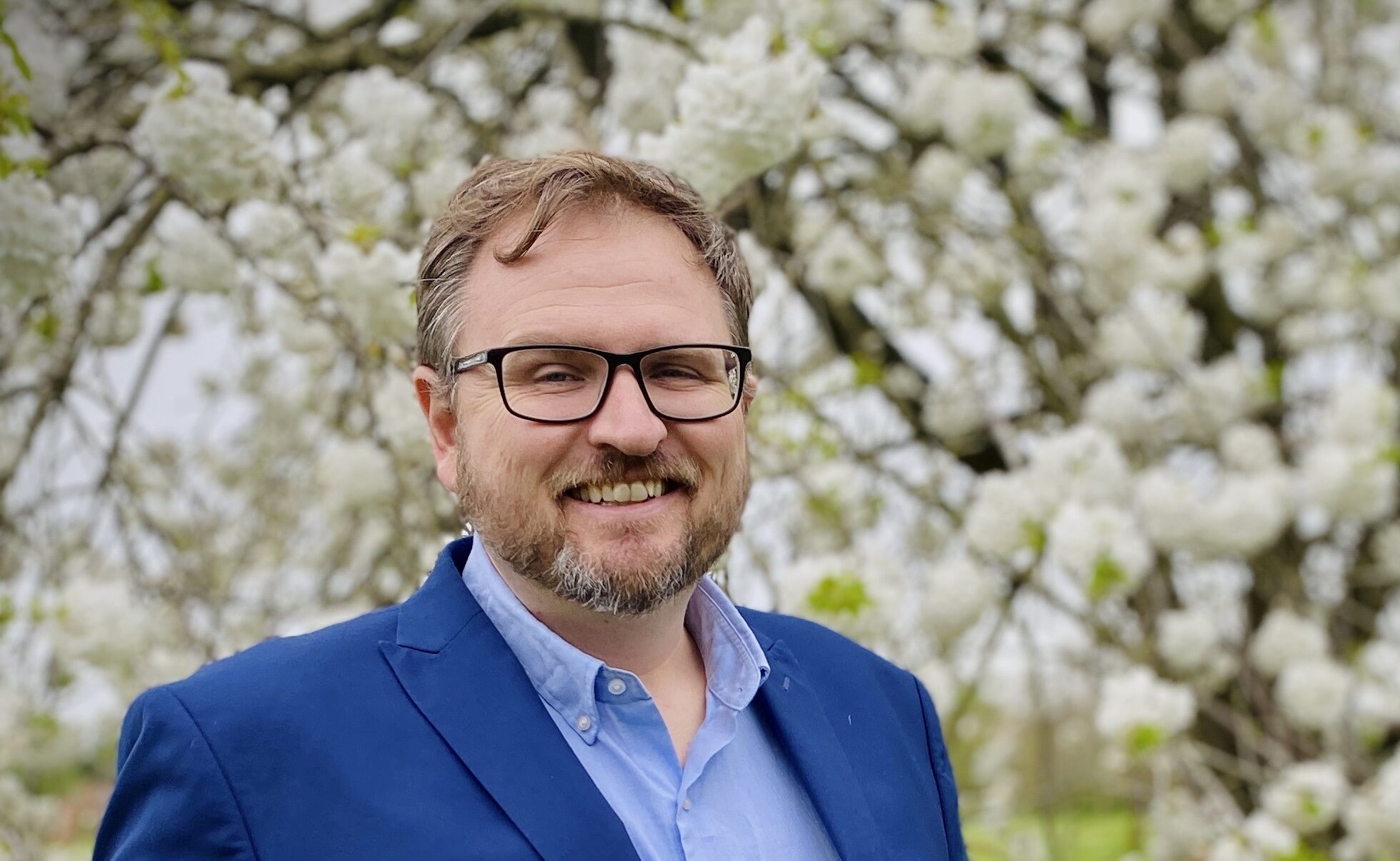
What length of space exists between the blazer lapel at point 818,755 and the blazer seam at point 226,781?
1.74 ft

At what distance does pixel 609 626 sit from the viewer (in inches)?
51.1

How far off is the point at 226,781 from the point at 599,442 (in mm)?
424

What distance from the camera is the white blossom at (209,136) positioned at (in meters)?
1.93

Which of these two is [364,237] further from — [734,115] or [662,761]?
[662,761]

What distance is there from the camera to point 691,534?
129 cm

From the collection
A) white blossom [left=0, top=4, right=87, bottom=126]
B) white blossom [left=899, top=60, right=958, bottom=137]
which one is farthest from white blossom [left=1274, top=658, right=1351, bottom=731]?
white blossom [left=0, top=4, right=87, bottom=126]

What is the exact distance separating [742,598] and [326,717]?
163 centimetres

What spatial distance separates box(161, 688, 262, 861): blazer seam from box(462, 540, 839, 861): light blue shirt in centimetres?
22

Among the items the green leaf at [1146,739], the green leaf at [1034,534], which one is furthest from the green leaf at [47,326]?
the green leaf at [1146,739]

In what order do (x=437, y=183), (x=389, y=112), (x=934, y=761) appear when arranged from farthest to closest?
(x=389, y=112) < (x=437, y=183) < (x=934, y=761)

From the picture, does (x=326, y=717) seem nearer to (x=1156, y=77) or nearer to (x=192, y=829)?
(x=192, y=829)

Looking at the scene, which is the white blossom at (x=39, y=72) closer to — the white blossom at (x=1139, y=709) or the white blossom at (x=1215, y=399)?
the white blossom at (x=1139, y=709)

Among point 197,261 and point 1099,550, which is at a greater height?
point 197,261

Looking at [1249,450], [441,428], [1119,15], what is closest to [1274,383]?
[1249,450]
